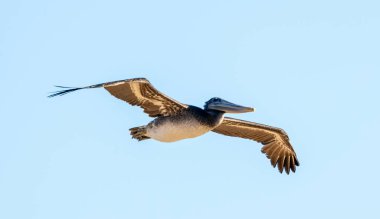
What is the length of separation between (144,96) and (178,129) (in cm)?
85

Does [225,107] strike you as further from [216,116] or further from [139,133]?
[139,133]

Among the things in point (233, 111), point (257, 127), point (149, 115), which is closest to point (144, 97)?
point (149, 115)

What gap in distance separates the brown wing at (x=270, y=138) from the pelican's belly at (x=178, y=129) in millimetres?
1938

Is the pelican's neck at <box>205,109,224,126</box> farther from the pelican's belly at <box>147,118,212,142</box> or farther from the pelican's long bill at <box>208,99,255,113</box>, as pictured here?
the pelican's belly at <box>147,118,212,142</box>

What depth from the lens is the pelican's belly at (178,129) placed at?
15836 mm

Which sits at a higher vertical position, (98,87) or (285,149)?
(285,149)

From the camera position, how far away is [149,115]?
53.8 feet

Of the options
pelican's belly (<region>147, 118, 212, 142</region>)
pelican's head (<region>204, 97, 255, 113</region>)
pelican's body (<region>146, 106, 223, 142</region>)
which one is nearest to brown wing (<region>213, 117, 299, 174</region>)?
pelican's head (<region>204, 97, 255, 113</region>)

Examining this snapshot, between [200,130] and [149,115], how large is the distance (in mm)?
1081

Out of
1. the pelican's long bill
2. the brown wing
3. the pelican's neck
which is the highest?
the brown wing

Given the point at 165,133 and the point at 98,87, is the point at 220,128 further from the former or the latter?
the point at 98,87

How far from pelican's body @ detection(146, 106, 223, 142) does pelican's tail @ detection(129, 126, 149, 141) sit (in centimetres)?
54

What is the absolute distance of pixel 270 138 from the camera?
18.6 meters

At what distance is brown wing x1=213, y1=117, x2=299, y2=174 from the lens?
709 inches
